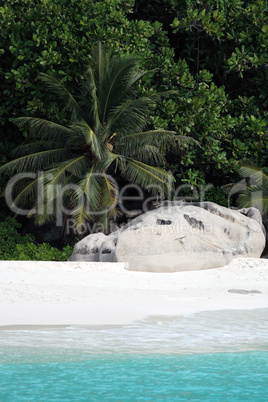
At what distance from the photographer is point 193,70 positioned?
65.1ft

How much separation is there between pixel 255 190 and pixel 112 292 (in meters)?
8.42

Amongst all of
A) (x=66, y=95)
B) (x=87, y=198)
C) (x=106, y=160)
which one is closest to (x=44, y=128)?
(x=66, y=95)

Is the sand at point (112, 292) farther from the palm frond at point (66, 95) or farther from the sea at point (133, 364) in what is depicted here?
the palm frond at point (66, 95)

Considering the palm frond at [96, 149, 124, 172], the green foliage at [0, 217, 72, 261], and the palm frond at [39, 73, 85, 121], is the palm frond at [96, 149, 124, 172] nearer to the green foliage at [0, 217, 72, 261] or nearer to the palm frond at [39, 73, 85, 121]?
the palm frond at [39, 73, 85, 121]

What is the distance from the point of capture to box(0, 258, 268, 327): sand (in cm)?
716

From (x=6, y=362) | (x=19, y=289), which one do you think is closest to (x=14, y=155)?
(x=19, y=289)

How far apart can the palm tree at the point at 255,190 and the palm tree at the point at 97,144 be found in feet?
7.08

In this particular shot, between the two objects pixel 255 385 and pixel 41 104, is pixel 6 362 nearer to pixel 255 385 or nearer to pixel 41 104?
pixel 255 385

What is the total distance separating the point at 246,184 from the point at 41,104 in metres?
6.56

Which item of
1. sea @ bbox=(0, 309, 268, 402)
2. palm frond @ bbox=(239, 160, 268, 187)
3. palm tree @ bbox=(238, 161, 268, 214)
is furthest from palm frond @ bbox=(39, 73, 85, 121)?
sea @ bbox=(0, 309, 268, 402)

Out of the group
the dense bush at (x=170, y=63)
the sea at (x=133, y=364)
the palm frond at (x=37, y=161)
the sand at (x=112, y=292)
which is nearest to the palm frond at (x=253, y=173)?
the dense bush at (x=170, y=63)

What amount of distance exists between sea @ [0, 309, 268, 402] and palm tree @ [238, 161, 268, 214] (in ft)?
31.3

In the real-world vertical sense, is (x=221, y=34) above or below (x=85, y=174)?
above

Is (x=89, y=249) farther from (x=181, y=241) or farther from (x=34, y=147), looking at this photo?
(x=34, y=147)
